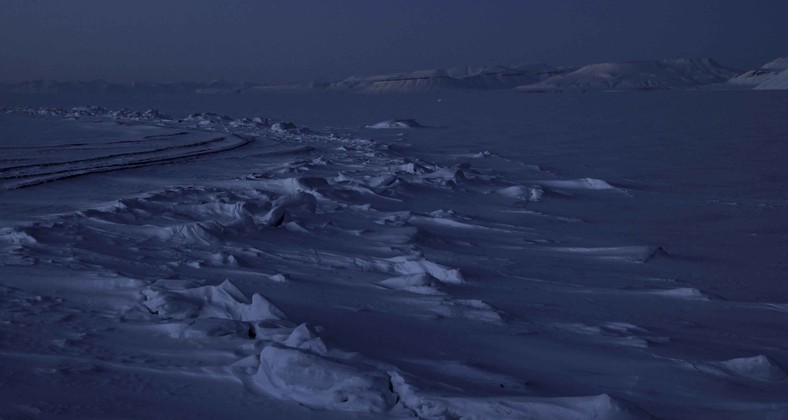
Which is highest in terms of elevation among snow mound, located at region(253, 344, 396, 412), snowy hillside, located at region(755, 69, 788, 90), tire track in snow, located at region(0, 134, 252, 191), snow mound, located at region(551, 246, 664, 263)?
snowy hillside, located at region(755, 69, 788, 90)

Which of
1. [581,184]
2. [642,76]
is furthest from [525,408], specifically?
[642,76]

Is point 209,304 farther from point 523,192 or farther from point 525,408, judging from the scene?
point 523,192

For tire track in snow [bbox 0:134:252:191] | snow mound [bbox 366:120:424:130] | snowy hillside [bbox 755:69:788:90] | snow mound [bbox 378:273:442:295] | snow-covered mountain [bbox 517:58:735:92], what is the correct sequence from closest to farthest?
snow mound [bbox 378:273:442:295] → tire track in snow [bbox 0:134:252:191] → snow mound [bbox 366:120:424:130] → snowy hillside [bbox 755:69:788:90] → snow-covered mountain [bbox 517:58:735:92]

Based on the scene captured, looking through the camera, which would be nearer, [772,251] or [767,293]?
[767,293]

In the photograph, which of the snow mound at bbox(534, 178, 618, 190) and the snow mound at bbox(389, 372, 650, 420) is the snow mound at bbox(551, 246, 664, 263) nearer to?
the snow mound at bbox(389, 372, 650, 420)

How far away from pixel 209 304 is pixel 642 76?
107511 millimetres

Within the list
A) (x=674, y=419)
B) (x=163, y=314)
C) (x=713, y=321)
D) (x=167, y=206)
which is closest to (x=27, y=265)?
(x=163, y=314)

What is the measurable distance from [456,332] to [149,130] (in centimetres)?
1573

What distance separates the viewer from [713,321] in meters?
4.03

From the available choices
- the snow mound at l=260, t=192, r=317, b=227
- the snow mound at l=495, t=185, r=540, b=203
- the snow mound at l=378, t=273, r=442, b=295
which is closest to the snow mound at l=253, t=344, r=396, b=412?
the snow mound at l=378, t=273, r=442, b=295

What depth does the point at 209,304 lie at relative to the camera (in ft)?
12.6

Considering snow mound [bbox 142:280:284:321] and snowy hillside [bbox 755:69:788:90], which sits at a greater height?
snowy hillside [bbox 755:69:788:90]

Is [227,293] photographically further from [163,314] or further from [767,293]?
[767,293]

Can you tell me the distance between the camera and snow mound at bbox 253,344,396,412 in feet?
8.99
